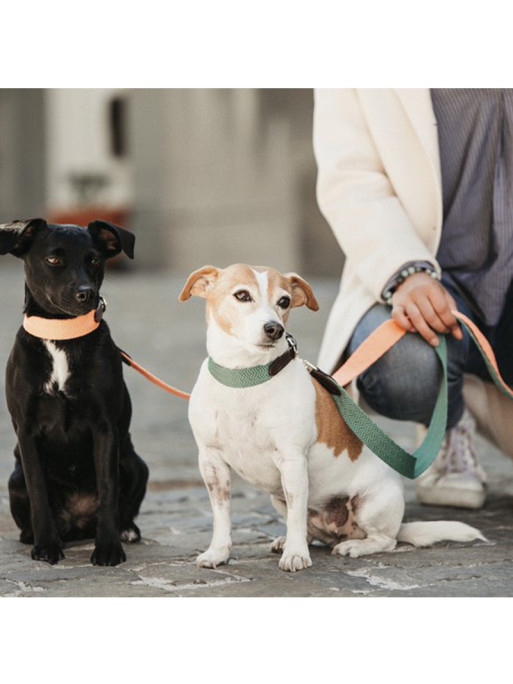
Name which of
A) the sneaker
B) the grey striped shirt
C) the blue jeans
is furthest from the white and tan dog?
the grey striped shirt

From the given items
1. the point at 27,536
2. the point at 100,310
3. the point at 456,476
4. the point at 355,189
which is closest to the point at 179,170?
the point at 355,189

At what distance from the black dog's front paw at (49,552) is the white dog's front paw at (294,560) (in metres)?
0.61

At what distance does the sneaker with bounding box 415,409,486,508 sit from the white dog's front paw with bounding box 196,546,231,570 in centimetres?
109

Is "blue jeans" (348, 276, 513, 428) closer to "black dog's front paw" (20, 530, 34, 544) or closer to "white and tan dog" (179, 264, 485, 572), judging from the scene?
"white and tan dog" (179, 264, 485, 572)

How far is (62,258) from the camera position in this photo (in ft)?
7.77

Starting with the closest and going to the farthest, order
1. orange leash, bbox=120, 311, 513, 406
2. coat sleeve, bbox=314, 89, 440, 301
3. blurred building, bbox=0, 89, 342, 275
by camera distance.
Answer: orange leash, bbox=120, 311, 513, 406, coat sleeve, bbox=314, 89, 440, 301, blurred building, bbox=0, 89, 342, 275

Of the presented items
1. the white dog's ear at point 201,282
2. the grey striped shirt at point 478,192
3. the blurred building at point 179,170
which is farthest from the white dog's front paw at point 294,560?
the blurred building at point 179,170

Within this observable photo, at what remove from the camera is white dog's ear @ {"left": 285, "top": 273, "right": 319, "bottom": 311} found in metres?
2.36

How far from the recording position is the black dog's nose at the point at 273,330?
7.03 feet

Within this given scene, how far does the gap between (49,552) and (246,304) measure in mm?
881

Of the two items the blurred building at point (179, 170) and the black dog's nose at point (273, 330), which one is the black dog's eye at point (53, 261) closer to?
the black dog's nose at point (273, 330)

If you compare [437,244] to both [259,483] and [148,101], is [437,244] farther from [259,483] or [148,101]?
[148,101]

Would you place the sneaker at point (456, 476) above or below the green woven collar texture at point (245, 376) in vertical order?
below

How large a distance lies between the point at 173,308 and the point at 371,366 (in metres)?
8.14
